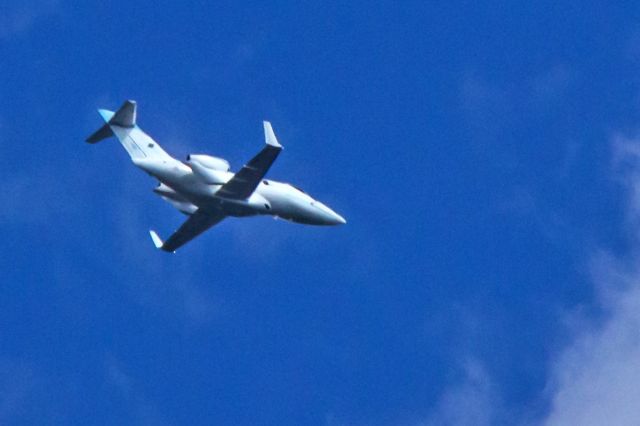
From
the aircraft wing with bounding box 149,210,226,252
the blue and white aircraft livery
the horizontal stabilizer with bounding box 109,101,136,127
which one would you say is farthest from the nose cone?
the horizontal stabilizer with bounding box 109,101,136,127

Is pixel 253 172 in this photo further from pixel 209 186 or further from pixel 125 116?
pixel 125 116

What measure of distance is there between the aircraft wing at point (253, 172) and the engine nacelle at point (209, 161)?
122 cm

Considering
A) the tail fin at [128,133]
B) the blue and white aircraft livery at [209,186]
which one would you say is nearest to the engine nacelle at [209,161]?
the blue and white aircraft livery at [209,186]

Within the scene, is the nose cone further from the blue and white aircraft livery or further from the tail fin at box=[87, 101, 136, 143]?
the tail fin at box=[87, 101, 136, 143]

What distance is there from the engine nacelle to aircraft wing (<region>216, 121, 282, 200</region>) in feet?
4.01

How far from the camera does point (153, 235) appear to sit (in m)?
133

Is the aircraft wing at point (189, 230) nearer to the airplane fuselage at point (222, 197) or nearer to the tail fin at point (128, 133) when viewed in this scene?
the airplane fuselage at point (222, 197)

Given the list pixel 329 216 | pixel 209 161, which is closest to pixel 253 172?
pixel 209 161

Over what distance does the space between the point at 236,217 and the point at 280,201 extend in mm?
3042

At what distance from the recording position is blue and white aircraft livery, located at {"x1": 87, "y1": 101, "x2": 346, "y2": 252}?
122188 mm

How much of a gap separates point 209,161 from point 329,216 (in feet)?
36.8

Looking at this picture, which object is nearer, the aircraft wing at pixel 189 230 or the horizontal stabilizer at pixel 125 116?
the horizontal stabilizer at pixel 125 116

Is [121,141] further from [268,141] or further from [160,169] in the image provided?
[268,141]

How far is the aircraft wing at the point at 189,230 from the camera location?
422 feet
